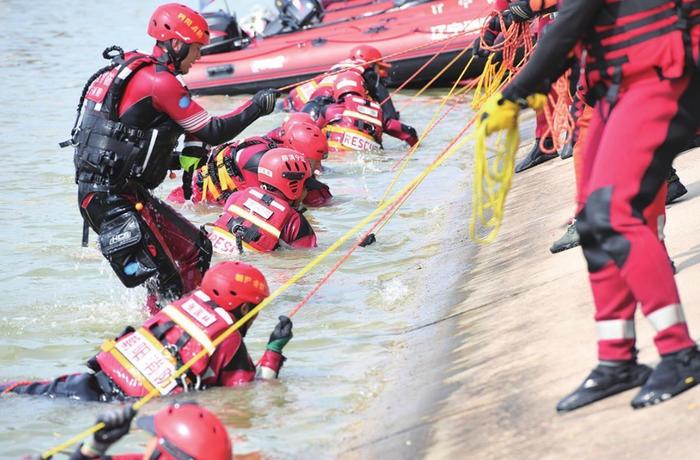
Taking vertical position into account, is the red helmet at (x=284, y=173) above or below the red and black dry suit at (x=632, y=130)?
below

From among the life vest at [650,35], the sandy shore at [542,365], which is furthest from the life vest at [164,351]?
the life vest at [650,35]

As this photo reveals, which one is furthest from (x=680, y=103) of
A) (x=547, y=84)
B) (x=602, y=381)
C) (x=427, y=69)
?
(x=427, y=69)

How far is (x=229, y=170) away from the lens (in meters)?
11.4

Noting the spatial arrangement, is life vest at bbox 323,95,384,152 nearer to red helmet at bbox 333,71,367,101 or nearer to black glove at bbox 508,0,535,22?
red helmet at bbox 333,71,367,101

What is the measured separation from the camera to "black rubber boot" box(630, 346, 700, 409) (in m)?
4.58

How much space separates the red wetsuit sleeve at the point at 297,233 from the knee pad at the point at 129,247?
2.41m

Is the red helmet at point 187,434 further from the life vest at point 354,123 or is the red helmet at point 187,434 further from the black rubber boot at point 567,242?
the life vest at point 354,123

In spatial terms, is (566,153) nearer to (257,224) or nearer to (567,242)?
(257,224)

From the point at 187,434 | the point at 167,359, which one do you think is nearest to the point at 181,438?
the point at 187,434

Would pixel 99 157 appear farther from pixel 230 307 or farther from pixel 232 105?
pixel 232 105

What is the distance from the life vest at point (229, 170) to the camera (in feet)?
36.3

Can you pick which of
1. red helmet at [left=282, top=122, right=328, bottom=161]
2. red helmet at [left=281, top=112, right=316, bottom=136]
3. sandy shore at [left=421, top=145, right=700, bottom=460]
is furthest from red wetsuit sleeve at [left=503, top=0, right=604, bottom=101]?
red helmet at [left=281, top=112, right=316, bottom=136]

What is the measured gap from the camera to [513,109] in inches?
189

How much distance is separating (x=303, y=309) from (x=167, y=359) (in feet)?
8.09
